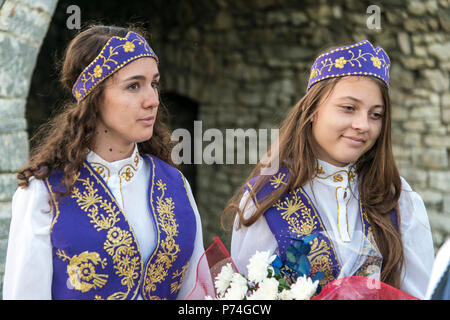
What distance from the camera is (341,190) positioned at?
2.05 metres

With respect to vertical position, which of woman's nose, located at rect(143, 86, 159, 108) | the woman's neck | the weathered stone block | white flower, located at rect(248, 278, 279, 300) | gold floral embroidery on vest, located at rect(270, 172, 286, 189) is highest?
the weathered stone block

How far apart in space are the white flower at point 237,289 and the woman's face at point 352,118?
0.67 metres

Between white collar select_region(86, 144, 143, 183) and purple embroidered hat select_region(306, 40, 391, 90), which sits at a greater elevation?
purple embroidered hat select_region(306, 40, 391, 90)

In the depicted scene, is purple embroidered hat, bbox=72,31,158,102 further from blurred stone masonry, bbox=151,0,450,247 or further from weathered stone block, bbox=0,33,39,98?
blurred stone masonry, bbox=151,0,450,247

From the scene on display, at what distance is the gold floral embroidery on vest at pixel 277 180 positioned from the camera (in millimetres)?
2049

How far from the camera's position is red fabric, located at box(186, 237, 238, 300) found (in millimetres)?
1693

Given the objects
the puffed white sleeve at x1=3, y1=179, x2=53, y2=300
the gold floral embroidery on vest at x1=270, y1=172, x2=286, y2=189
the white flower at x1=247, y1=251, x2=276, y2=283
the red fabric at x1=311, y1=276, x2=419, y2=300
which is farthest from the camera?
the gold floral embroidery on vest at x1=270, y1=172, x2=286, y2=189

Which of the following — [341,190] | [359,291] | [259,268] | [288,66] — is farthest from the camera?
[288,66]

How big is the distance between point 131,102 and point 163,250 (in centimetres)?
55

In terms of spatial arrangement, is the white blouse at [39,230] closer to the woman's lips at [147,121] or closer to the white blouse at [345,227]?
the woman's lips at [147,121]

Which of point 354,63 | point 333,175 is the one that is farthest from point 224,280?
point 354,63

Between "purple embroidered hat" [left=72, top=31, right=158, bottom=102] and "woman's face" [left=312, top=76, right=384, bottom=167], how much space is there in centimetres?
74

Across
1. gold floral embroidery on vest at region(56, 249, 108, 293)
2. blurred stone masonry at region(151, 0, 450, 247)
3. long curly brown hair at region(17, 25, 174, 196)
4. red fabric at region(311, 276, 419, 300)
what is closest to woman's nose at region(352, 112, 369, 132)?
red fabric at region(311, 276, 419, 300)

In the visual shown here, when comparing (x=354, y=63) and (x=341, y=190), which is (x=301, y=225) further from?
(x=354, y=63)
